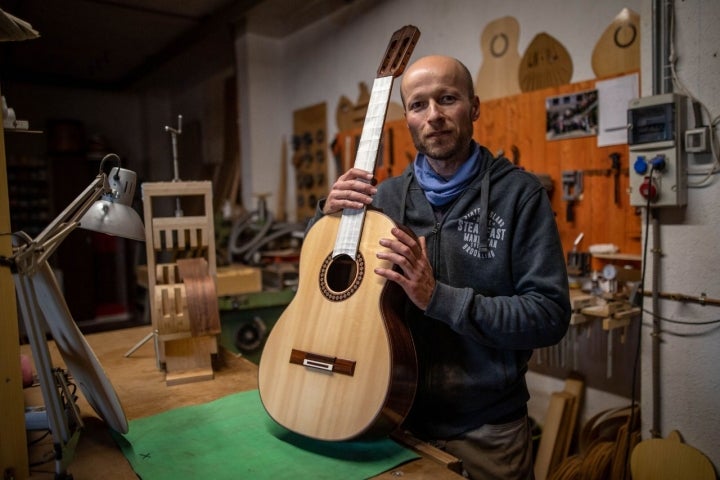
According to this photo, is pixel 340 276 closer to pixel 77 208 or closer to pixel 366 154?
pixel 366 154

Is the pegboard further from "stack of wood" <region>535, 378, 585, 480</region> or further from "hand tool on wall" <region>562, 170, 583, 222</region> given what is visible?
"stack of wood" <region>535, 378, 585, 480</region>

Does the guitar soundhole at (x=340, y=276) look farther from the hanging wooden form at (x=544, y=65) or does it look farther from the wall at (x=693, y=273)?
the hanging wooden form at (x=544, y=65)

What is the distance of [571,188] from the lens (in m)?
3.02

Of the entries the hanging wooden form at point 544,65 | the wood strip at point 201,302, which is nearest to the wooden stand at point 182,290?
the wood strip at point 201,302

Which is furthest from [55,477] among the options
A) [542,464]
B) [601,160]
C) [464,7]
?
[464,7]

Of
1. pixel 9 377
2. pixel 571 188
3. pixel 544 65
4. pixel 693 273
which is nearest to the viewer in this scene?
pixel 9 377

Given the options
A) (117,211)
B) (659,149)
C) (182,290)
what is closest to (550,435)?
(659,149)

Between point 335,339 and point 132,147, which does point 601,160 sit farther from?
point 132,147

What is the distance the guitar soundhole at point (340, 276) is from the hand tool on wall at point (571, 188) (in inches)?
81.0

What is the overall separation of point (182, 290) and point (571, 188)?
232 centimetres

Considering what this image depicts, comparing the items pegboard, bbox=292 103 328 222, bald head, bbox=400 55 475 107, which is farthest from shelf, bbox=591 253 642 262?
pegboard, bbox=292 103 328 222

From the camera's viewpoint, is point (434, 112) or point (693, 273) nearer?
point (434, 112)

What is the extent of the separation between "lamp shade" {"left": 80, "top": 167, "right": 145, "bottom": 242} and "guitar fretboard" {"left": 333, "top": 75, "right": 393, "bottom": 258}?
515 millimetres

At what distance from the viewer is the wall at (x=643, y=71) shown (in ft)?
6.94
